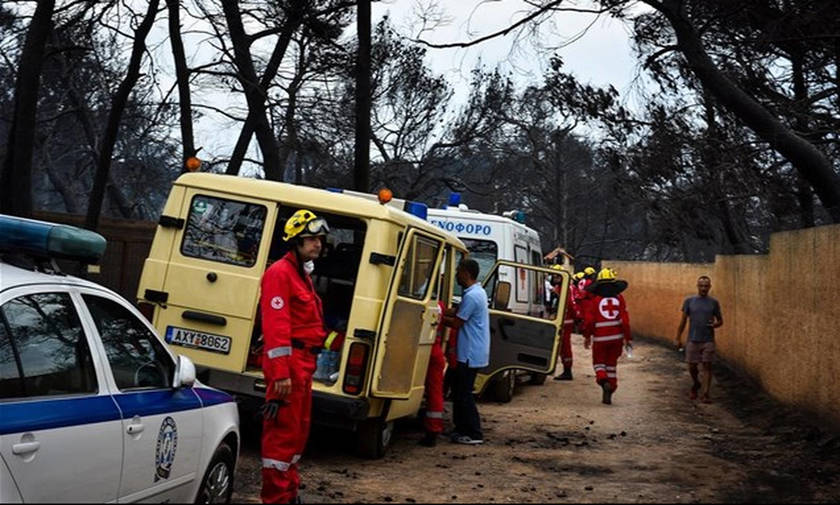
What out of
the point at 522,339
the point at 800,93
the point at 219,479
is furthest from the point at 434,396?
the point at 800,93

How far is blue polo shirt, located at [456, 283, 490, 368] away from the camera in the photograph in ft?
36.9

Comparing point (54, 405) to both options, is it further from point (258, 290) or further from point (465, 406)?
point (465, 406)

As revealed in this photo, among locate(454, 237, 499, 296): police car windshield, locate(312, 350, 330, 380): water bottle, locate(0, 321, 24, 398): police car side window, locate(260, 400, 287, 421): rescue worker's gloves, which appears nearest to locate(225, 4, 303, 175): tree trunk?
locate(454, 237, 499, 296): police car windshield

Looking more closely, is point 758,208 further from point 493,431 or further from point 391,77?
point 493,431

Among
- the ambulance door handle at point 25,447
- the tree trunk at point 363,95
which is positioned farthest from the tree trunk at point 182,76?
the ambulance door handle at point 25,447

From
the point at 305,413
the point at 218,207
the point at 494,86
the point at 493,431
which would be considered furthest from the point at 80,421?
the point at 494,86

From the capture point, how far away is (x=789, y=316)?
1400 centimetres

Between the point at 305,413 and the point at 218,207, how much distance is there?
3.12 meters

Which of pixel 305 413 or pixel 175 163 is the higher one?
pixel 175 163

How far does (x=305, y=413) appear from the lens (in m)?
6.78

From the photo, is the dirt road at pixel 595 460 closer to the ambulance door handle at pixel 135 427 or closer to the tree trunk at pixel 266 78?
the ambulance door handle at pixel 135 427

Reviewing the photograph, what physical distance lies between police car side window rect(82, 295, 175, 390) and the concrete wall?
24.3 feet

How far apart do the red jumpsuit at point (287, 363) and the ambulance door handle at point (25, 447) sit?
2.21 m

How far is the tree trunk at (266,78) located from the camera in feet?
55.9
